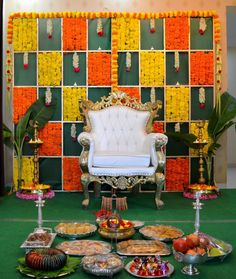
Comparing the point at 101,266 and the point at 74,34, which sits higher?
the point at 74,34

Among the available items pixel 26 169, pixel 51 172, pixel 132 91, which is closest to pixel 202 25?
pixel 132 91

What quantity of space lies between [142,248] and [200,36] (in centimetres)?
351

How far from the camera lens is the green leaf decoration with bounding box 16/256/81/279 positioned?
92.1 inches

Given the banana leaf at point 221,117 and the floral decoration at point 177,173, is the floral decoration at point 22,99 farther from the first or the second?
the banana leaf at point 221,117

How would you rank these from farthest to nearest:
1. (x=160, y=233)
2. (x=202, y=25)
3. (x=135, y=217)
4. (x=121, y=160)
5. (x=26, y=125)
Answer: (x=202, y=25) → (x=26, y=125) → (x=121, y=160) → (x=135, y=217) → (x=160, y=233)

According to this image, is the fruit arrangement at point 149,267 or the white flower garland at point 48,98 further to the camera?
the white flower garland at point 48,98

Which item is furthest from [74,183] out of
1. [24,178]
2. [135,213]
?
[135,213]

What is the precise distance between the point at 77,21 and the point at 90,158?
2.10m

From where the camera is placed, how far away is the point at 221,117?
5.00 m

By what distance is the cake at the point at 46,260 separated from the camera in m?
2.36

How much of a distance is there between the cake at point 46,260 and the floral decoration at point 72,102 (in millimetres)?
3093

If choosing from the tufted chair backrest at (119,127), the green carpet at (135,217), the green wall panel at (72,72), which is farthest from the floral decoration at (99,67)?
the green carpet at (135,217)

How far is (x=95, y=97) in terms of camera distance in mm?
5398

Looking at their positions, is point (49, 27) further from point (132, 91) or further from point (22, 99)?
point (132, 91)
